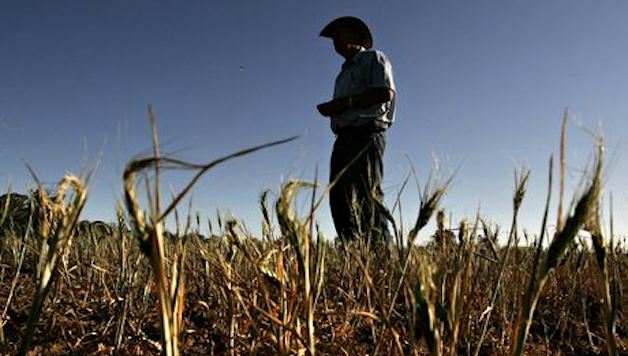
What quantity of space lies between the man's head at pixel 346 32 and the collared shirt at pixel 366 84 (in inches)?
7.4

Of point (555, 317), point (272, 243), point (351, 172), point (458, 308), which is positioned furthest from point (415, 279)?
point (351, 172)

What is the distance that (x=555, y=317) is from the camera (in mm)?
2154

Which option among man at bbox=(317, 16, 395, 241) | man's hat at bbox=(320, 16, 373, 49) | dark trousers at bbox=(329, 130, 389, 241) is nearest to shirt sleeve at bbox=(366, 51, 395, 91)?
man at bbox=(317, 16, 395, 241)

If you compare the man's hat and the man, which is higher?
the man's hat

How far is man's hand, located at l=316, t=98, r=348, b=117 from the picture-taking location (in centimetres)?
324

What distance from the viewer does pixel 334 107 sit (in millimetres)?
3252

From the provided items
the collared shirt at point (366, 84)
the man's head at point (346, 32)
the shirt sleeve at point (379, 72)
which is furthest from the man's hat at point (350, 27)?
the shirt sleeve at point (379, 72)

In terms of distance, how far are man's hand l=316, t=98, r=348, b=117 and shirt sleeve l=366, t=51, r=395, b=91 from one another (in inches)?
7.6

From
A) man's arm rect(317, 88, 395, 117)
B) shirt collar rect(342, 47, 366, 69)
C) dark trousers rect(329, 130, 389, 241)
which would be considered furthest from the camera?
shirt collar rect(342, 47, 366, 69)

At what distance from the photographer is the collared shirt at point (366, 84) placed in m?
3.32

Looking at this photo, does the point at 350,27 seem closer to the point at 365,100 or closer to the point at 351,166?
the point at 365,100

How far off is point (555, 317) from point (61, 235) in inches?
80.9

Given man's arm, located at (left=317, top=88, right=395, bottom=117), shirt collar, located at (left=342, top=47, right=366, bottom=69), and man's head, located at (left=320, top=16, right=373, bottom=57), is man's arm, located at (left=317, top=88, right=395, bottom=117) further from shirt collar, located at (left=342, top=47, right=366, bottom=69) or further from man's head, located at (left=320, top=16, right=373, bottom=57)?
man's head, located at (left=320, top=16, right=373, bottom=57)

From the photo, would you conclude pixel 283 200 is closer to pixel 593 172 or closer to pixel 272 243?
pixel 272 243
